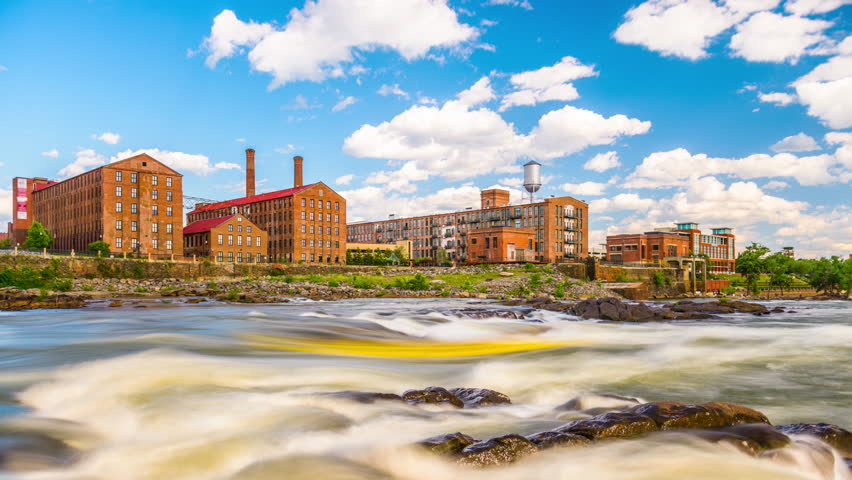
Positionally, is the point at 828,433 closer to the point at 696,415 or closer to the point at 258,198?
the point at 696,415

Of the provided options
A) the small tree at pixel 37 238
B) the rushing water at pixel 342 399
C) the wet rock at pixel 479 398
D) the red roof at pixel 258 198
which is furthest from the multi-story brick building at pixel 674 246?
the wet rock at pixel 479 398

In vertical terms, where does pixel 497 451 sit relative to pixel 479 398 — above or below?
above

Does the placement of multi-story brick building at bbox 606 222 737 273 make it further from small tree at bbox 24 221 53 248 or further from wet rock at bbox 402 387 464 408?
wet rock at bbox 402 387 464 408

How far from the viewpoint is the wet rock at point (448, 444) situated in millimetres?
4609

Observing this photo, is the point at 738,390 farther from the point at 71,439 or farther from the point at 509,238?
the point at 509,238

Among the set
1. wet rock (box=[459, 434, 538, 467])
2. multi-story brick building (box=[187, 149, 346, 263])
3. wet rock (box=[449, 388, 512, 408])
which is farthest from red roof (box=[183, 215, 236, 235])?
wet rock (box=[459, 434, 538, 467])

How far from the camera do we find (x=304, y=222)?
9600 cm

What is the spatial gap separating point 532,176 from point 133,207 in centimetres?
7229

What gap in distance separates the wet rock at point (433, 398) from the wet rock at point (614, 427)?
5.21 feet

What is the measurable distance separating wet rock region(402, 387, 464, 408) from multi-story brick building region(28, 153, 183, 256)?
77411 mm

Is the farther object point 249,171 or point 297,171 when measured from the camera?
point 249,171

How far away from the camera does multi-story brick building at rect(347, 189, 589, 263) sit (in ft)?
303

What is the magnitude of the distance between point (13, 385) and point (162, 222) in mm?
81805

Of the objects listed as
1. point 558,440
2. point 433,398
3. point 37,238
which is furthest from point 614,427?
point 37,238
